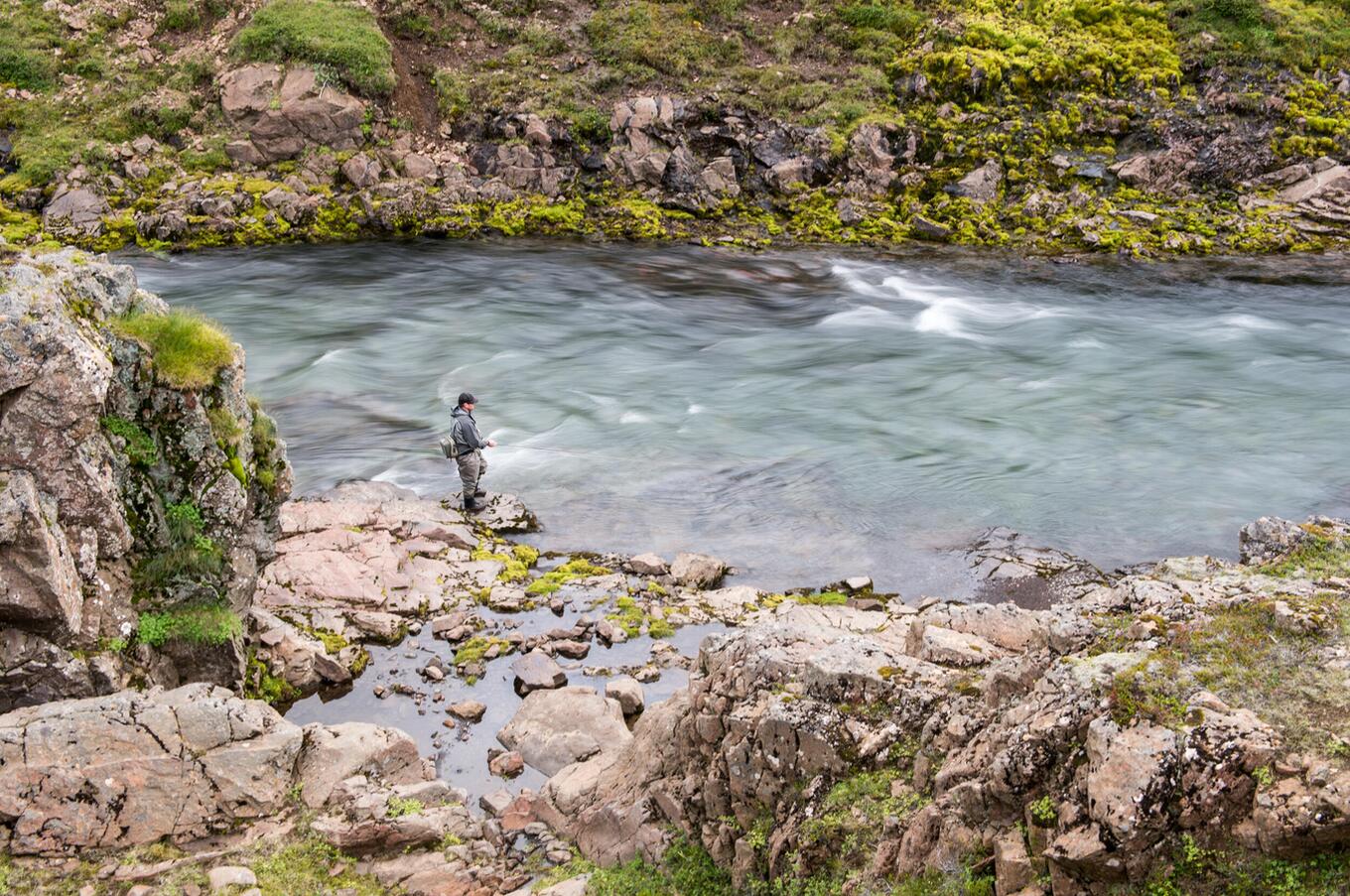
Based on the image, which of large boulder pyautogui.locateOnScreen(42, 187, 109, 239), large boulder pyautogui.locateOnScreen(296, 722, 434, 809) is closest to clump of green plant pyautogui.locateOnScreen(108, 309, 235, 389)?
large boulder pyautogui.locateOnScreen(296, 722, 434, 809)

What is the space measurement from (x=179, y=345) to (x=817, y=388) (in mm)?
14390

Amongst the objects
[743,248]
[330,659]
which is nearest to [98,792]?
[330,659]

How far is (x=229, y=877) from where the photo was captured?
8602 mm

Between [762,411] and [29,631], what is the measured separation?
A: 1423cm

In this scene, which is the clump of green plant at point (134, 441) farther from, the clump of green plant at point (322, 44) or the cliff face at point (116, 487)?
the clump of green plant at point (322, 44)

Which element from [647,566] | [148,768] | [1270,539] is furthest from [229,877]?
[1270,539]

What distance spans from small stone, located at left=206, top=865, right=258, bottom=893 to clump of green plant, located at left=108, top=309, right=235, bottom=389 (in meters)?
4.77

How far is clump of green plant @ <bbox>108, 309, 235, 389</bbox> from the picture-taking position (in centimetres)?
1048

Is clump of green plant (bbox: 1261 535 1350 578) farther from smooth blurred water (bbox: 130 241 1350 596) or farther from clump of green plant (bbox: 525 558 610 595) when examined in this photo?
clump of green plant (bbox: 525 558 610 595)

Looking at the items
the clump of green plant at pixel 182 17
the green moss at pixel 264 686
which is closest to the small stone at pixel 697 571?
the green moss at pixel 264 686

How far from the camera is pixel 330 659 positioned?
1221 cm

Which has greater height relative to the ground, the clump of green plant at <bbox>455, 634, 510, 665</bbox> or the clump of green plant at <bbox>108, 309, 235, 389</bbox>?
the clump of green plant at <bbox>108, 309, 235, 389</bbox>

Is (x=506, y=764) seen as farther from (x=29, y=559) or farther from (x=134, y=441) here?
(x=134, y=441)

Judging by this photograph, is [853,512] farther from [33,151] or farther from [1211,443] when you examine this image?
[33,151]
